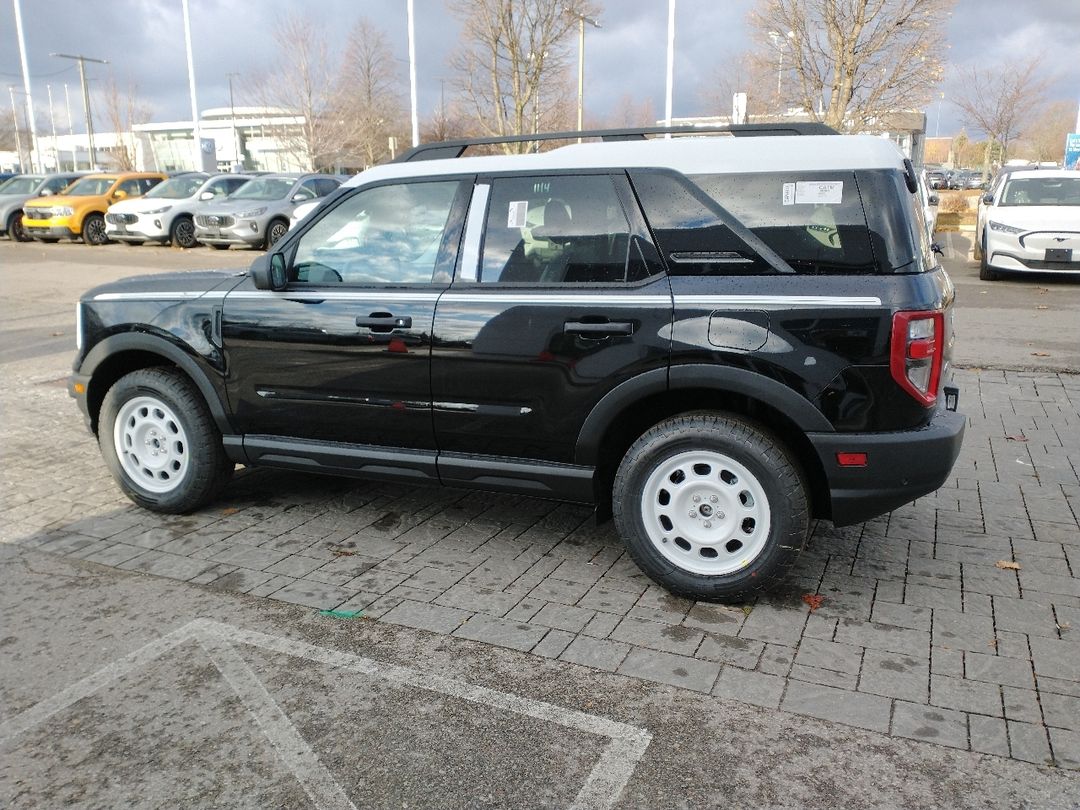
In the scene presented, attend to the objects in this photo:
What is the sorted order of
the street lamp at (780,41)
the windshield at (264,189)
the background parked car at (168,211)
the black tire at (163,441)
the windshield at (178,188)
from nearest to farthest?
the black tire at (163,441)
the windshield at (264,189)
the background parked car at (168,211)
the street lamp at (780,41)
the windshield at (178,188)

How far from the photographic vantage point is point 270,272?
15.2ft

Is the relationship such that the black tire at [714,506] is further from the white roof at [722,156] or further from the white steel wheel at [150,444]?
the white steel wheel at [150,444]

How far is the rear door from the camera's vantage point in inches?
156

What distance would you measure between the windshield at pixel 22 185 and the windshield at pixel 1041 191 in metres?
25.4

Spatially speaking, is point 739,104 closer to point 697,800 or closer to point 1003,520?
point 1003,520

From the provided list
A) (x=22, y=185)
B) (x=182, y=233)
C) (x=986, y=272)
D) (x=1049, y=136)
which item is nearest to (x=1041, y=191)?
(x=986, y=272)

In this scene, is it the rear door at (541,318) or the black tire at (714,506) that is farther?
the rear door at (541,318)

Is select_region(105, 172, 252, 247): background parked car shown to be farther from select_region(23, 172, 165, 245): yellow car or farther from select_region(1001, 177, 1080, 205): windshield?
select_region(1001, 177, 1080, 205): windshield

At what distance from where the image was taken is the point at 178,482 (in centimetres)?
506

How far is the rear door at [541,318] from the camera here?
3.96 metres

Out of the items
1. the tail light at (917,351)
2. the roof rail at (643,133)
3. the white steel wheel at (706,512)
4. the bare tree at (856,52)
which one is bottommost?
the white steel wheel at (706,512)

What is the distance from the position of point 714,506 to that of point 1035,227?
39.8 feet

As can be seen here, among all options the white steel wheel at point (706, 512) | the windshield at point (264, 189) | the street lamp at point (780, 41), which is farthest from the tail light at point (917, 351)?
the street lamp at point (780, 41)

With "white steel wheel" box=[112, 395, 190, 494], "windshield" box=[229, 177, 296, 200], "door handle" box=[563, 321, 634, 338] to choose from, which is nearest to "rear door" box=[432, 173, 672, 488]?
"door handle" box=[563, 321, 634, 338]
